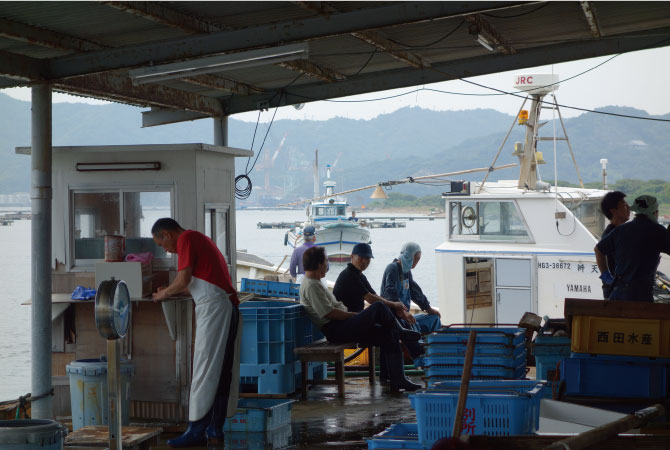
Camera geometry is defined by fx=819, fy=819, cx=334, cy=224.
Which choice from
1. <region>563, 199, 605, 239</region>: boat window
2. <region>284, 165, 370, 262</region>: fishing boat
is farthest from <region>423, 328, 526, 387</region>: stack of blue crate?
<region>284, 165, 370, 262</region>: fishing boat

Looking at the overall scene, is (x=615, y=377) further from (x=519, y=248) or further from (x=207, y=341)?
(x=519, y=248)

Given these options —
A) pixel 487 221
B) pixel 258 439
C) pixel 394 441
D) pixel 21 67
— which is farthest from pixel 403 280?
pixel 487 221

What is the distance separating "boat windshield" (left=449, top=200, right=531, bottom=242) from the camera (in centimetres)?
1377

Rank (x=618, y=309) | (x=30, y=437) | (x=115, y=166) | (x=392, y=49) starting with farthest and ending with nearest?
(x=392, y=49) → (x=115, y=166) → (x=618, y=309) → (x=30, y=437)

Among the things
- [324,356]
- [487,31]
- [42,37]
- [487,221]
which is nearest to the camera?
[42,37]

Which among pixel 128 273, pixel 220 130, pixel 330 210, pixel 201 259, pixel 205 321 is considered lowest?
pixel 205 321

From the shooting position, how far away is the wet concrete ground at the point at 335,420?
6320 millimetres

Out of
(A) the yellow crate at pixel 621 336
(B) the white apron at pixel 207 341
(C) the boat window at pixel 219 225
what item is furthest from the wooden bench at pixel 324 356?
(A) the yellow crate at pixel 621 336

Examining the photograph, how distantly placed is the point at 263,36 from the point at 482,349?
121 inches

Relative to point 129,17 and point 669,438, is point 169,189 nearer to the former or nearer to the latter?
point 129,17

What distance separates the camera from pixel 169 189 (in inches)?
290

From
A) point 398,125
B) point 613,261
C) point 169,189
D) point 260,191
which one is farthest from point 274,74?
point 398,125

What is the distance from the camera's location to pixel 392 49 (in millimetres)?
7992

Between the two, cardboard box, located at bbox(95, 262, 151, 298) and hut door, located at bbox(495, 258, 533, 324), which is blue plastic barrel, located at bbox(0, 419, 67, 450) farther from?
hut door, located at bbox(495, 258, 533, 324)
